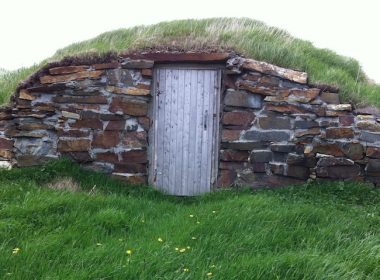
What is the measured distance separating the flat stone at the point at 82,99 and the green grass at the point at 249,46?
3.14ft

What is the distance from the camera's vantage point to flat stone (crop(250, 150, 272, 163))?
6.55 meters

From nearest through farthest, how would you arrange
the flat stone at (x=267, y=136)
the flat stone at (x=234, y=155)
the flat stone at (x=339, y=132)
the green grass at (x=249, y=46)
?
the flat stone at (x=339, y=132), the flat stone at (x=267, y=136), the flat stone at (x=234, y=155), the green grass at (x=249, y=46)

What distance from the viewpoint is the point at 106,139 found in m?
6.75

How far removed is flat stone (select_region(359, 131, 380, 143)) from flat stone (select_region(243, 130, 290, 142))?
1.15m

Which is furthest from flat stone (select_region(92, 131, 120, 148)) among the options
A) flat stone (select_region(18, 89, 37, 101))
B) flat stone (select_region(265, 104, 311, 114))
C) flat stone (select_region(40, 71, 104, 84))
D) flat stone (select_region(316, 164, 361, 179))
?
flat stone (select_region(316, 164, 361, 179))

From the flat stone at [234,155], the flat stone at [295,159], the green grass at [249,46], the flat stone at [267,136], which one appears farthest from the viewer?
the green grass at [249,46]

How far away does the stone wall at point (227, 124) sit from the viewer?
6340 mm

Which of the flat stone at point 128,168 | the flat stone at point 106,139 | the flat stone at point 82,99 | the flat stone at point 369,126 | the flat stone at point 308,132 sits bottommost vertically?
the flat stone at point 128,168

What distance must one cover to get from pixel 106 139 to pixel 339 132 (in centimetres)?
386

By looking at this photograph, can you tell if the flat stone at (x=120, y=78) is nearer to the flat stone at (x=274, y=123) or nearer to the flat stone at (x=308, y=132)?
the flat stone at (x=274, y=123)

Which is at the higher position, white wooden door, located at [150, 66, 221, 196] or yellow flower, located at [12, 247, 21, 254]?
white wooden door, located at [150, 66, 221, 196]

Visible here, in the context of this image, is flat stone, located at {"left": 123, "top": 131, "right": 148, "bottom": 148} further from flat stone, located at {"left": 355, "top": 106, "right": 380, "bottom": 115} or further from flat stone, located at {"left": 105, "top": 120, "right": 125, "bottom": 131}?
flat stone, located at {"left": 355, "top": 106, "right": 380, "bottom": 115}

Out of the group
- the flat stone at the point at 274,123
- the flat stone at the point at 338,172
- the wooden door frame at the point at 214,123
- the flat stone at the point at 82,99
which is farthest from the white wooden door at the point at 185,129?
the flat stone at the point at 338,172

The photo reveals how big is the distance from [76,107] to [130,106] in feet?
3.11
